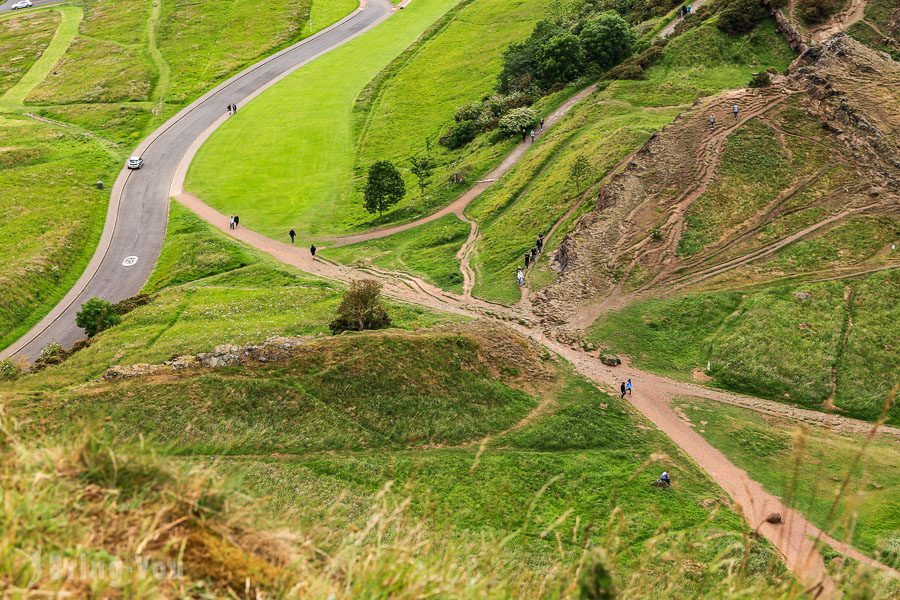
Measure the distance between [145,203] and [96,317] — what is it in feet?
90.4

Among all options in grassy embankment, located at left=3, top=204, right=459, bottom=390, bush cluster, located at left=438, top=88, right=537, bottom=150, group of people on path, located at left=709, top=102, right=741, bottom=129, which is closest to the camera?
grassy embankment, located at left=3, top=204, right=459, bottom=390

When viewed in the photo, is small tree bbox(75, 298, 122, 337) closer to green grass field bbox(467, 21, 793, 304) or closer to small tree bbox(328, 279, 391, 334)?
small tree bbox(328, 279, 391, 334)

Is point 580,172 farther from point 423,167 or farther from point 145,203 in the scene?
point 145,203

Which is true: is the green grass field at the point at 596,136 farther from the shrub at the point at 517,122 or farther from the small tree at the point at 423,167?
the small tree at the point at 423,167

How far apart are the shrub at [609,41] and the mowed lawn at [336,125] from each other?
18.2 meters

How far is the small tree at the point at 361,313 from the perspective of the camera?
40.6 metres

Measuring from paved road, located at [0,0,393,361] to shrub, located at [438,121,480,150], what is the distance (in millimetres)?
32678

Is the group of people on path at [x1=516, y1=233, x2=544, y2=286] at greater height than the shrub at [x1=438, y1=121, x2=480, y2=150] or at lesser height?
lesser

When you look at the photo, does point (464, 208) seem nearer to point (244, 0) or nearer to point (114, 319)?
point (114, 319)

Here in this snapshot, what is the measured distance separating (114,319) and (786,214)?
→ 4865 centimetres

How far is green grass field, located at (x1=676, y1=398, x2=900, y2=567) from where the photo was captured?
2916 cm

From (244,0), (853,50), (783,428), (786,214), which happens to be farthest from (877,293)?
(244,0)

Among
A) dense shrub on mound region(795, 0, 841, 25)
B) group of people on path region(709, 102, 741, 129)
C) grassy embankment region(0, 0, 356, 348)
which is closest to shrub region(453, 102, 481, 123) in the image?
dense shrub on mound region(795, 0, 841, 25)

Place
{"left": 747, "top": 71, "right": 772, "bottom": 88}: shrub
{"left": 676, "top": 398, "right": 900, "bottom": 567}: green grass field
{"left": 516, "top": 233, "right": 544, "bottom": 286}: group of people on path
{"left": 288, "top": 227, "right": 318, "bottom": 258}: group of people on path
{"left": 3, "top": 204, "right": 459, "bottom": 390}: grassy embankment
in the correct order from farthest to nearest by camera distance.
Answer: {"left": 288, "top": 227, "right": 318, "bottom": 258}: group of people on path → {"left": 747, "top": 71, "right": 772, "bottom": 88}: shrub → {"left": 516, "top": 233, "right": 544, "bottom": 286}: group of people on path → {"left": 3, "top": 204, "right": 459, "bottom": 390}: grassy embankment → {"left": 676, "top": 398, "right": 900, "bottom": 567}: green grass field
